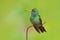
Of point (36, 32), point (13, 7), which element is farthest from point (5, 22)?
point (36, 32)

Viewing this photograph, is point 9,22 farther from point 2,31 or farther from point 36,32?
point 36,32

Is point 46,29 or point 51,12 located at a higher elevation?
point 51,12

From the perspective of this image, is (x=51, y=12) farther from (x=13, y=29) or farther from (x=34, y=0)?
(x=13, y=29)

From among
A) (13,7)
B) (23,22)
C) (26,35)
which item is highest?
(13,7)
